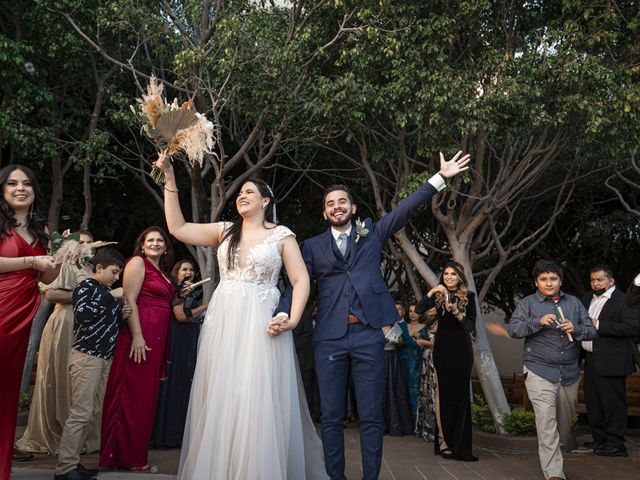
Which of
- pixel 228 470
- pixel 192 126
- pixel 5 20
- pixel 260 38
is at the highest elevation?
pixel 5 20

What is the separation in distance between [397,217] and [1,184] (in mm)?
2739

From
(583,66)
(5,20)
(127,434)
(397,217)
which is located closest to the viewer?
(397,217)

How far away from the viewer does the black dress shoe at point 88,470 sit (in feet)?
18.6

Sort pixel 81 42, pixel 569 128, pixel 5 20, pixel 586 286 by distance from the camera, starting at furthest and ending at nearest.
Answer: pixel 586 286 → pixel 5 20 → pixel 81 42 → pixel 569 128

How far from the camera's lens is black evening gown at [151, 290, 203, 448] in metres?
7.90

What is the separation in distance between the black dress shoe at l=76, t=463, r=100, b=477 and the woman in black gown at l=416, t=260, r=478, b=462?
3.49 meters

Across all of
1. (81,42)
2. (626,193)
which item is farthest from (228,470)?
(626,193)

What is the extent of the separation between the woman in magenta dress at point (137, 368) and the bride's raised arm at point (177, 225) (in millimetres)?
1292

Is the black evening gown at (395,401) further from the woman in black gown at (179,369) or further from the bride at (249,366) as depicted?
the bride at (249,366)

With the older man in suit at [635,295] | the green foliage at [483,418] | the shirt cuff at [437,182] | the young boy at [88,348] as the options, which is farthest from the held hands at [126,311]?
the green foliage at [483,418]

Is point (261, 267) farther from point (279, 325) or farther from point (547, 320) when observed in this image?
point (547, 320)

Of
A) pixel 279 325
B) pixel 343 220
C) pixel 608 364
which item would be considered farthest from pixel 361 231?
pixel 608 364

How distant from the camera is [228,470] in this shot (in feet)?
15.5

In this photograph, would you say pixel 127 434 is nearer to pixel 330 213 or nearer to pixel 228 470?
pixel 228 470
